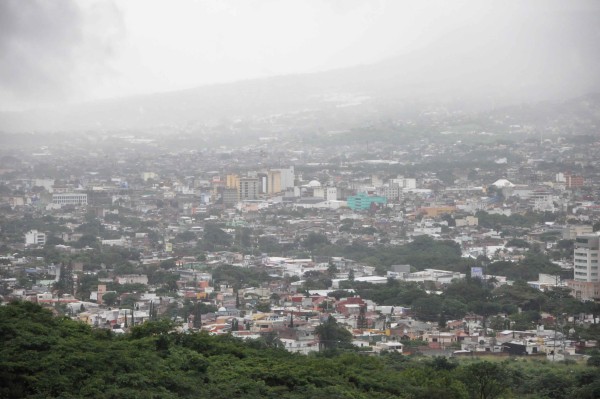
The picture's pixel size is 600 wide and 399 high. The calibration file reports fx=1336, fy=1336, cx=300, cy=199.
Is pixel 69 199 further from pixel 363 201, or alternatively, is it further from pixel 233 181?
pixel 363 201

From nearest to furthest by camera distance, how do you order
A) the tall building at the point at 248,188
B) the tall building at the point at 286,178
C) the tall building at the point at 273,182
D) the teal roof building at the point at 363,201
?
the teal roof building at the point at 363,201 → the tall building at the point at 248,188 → the tall building at the point at 273,182 → the tall building at the point at 286,178

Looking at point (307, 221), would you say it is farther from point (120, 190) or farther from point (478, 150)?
point (478, 150)

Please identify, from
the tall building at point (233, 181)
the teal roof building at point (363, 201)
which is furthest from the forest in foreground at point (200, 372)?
the tall building at point (233, 181)

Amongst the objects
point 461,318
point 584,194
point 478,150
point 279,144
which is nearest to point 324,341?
point 461,318

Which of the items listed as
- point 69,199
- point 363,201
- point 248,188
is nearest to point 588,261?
point 363,201

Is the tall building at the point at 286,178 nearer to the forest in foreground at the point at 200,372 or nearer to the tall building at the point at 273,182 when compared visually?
the tall building at the point at 273,182

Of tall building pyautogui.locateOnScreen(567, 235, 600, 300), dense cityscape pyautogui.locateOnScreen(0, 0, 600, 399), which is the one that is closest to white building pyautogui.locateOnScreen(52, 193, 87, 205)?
dense cityscape pyautogui.locateOnScreen(0, 0, 600, 399)
